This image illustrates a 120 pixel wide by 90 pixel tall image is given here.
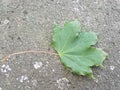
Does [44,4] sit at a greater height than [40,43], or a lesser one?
greater

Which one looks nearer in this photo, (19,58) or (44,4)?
(19,58)

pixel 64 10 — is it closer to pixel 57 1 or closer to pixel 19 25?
pixel 57 1

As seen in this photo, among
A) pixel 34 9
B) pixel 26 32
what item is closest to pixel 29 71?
pixel 26 32
